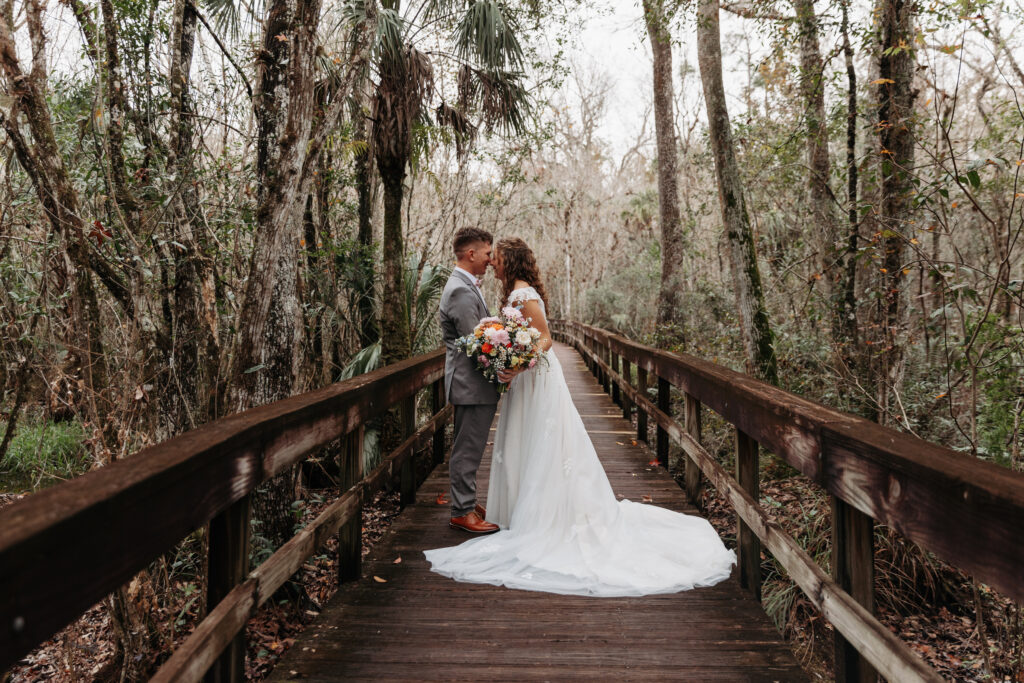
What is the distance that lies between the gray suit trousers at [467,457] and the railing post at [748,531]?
1.62 meters

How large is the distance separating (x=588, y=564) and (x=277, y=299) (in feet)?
9.48

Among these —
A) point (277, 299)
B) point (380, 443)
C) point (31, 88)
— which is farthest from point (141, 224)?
point (380, 443)

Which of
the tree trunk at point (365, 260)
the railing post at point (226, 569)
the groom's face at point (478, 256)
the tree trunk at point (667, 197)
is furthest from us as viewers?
the tree trunk at point (667, 197)

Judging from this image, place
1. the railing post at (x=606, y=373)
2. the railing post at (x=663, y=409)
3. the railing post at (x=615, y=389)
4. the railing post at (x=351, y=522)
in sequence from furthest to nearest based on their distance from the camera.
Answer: the railing post at (x=606, y=373)
the railing post at (x=615, y=389)
the railing post at (x=663, y=409)
the railing post at (x=351, y=522)

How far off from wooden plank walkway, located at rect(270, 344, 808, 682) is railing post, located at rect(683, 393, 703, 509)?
4.31 ft

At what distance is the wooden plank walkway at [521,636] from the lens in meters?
2.55

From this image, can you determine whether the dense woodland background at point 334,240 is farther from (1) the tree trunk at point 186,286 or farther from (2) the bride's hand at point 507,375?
(2) the bride's hand at point 507,375

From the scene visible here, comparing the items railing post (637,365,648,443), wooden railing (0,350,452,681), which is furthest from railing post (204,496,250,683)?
railing post (637,365,648,443)

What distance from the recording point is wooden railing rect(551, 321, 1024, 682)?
1433mm

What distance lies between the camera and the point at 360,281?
29.9ft

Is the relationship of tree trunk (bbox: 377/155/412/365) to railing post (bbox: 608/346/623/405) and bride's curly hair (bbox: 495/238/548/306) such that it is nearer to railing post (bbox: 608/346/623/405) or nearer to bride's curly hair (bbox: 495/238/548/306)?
bride's curly hair (bbox: 495/238/548/306)

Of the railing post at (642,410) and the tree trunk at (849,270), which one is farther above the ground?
the tree trunk at (849,270)

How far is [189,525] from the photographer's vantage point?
5.76 feet

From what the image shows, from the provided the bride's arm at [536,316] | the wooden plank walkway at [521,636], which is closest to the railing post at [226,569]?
the wooden plank walkway at [521,636]
